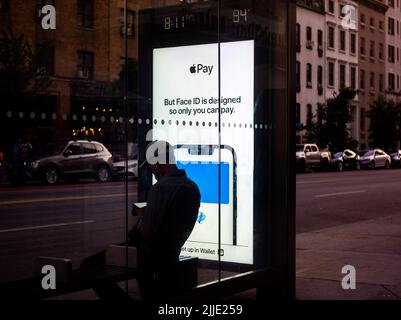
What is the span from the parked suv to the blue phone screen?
119 centimetres

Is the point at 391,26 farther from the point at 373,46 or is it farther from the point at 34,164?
the point at 34,164

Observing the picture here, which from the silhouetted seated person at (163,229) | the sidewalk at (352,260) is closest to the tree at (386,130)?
the sidewalk at (352,260)

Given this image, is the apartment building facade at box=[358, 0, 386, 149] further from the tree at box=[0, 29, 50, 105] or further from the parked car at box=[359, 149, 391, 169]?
the parked car at box=[359, 149, 391, 169]

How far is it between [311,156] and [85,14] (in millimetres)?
37054

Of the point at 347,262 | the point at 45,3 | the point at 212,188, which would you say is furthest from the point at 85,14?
the point at 347,262

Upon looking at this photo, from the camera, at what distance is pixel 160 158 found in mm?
5168

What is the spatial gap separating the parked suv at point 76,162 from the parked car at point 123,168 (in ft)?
0.28

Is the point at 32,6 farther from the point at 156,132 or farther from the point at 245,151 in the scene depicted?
the point at 245,151

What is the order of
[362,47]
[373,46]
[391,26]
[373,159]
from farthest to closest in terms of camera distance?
[373,159] < [362,47] < [391,26] < [373,46]

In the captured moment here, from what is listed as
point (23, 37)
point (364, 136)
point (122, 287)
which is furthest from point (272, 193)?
point (364, 136)

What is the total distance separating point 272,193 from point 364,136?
4043cm

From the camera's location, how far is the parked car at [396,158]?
162 feet

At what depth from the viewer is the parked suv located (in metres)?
4.25
